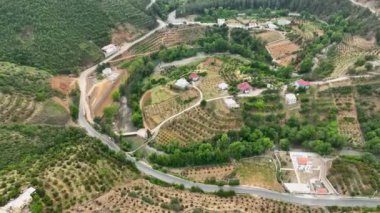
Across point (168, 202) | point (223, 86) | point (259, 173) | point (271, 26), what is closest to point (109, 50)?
point (223, 86)

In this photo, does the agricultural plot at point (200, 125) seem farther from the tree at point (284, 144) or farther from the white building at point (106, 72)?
the white building at point (106, 72)

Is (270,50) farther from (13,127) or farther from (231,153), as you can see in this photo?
(13,127)

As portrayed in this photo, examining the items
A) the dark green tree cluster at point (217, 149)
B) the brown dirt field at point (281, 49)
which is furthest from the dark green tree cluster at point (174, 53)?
the dark green tree cluster at point (217, 149)

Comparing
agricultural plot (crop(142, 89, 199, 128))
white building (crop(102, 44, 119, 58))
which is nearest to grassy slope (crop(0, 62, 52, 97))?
white building (crop(102, 44, 119, 58))

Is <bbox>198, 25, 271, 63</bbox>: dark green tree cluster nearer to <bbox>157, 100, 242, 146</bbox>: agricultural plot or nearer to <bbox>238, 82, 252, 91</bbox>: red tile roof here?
<bbox>238, 82, 252, 91</bbox>: red tile roof

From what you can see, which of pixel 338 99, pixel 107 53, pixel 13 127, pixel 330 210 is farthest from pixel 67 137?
pixel 338 99
